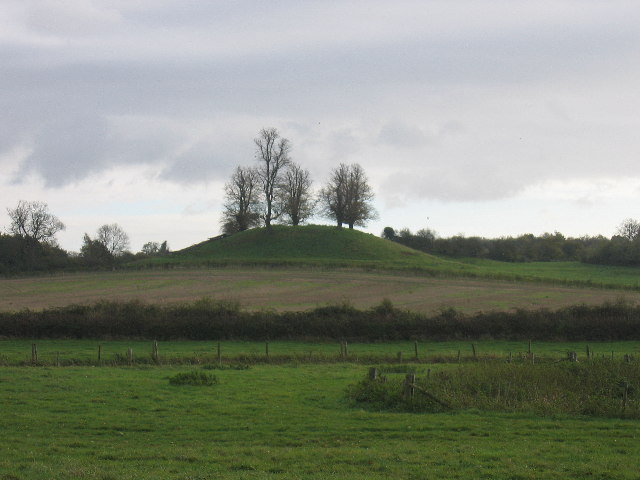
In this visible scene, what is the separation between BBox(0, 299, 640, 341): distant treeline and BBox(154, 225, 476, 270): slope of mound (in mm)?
39791

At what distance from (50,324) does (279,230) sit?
66.4 meters

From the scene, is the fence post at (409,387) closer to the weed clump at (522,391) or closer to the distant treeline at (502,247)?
the weed clump at (522,391)

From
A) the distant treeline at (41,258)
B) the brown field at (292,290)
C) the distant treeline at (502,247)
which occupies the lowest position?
the brown field at (292,290)

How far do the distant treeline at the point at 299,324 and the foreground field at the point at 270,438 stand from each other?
23.2 meters

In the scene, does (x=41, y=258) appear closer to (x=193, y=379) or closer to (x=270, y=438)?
(x=193, y=379)

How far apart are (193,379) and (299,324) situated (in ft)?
77.5

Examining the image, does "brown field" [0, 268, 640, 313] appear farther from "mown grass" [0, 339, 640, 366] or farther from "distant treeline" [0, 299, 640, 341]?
"mown grass" [0, 339, 640, 366]

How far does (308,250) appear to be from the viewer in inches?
4072

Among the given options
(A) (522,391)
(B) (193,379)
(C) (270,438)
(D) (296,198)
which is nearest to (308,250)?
(D) (296,198)

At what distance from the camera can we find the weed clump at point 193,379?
2652 cm

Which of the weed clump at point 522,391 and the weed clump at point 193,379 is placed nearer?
the weed clump at point 522,391

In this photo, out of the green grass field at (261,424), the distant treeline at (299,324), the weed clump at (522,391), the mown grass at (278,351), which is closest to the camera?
the green grass field at (261,424)

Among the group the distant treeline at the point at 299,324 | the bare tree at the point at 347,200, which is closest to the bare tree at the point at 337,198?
the bare tree at the point at 347,200

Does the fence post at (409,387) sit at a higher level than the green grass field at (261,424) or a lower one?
higher
